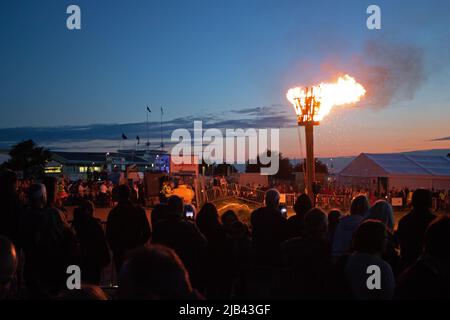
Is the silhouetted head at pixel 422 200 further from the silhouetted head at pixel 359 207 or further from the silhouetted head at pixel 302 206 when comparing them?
the silhouetted head at pixel 302 206

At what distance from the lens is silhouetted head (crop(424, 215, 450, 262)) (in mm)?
3182

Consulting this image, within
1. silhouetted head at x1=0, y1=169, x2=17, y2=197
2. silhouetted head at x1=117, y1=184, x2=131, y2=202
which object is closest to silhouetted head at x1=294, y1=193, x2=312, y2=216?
silhouetted head at x1=117, y1=184, x2=131, y2=202

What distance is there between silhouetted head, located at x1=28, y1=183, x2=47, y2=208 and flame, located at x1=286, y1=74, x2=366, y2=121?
318 inches

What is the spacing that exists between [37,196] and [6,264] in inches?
117

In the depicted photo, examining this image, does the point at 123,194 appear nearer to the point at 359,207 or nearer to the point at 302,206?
the point at 302,206

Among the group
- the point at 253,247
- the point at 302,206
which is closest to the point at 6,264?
the point at 253,247

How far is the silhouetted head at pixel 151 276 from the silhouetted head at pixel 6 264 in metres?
1.06

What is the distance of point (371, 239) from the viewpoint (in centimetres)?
362

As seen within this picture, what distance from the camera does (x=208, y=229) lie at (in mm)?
5762

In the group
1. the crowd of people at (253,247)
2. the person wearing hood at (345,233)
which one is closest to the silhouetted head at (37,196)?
the crowd of people at (253,247)

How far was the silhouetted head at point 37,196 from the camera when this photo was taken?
5.42 meters
